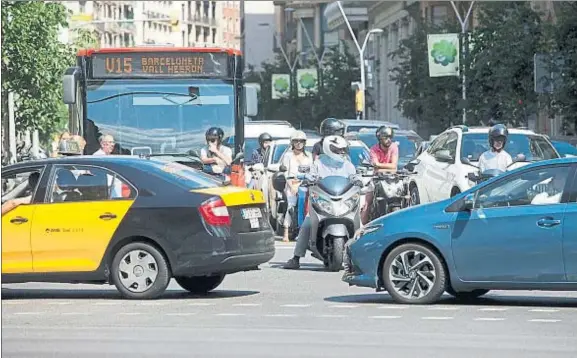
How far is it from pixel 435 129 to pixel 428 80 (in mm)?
3768

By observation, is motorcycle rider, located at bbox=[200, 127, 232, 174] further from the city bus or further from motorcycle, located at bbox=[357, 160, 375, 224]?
motorcycle, located at bbox=[357, 160, 375, 224]

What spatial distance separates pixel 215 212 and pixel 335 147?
3838 mm

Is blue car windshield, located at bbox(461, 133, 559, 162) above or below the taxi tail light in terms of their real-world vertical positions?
above

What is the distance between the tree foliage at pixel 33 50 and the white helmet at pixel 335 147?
28.1m

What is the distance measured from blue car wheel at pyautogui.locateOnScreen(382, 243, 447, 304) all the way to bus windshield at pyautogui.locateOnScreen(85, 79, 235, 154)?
9652mm

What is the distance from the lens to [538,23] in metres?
47.5

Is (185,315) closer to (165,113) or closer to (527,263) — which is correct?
(527,263)

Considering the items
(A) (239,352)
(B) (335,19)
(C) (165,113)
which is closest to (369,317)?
(A) (239,352)

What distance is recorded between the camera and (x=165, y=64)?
24.3 metres

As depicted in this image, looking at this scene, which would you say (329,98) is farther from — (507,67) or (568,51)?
(568,51)

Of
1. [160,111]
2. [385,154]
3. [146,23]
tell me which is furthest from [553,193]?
[146,23]

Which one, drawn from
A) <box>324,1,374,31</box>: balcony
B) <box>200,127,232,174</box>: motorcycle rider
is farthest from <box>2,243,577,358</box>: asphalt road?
<box>324,1,374,31</box>: balcony

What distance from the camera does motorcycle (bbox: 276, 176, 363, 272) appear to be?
59.3 feet

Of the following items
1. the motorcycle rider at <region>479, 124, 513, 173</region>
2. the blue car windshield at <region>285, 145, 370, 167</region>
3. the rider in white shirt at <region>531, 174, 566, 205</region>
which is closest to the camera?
the rider in white shirt at <region>531, 174, 566, 205</region>
